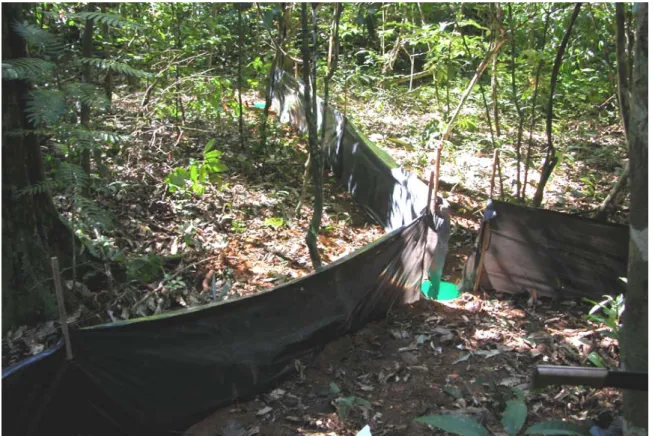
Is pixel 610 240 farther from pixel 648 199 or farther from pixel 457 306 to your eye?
pixel 648 199

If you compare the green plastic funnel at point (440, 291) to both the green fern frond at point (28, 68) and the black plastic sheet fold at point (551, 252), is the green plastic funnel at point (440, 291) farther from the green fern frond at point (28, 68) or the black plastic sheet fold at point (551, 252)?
the green fern frond at point (28, 68)

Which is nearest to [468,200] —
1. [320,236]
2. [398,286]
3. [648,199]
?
[320,236]

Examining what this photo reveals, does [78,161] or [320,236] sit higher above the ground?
[78,161]

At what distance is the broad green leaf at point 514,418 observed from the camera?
2.78m

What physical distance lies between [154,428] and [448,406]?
1812 millimetres

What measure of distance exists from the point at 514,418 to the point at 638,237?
126 centimetres

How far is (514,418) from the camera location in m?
2.83

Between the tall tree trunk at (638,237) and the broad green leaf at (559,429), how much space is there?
0.38m

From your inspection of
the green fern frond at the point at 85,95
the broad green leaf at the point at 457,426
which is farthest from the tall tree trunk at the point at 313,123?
the broad green leaf at the point at 457,426

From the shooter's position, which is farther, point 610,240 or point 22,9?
point 610,240

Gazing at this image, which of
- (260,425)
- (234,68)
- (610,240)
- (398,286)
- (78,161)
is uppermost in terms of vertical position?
(234,68)

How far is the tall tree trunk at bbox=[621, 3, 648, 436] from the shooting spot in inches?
79.2

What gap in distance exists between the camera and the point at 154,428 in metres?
3.27

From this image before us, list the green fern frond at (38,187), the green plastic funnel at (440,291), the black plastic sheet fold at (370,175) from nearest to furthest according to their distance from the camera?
the green fern frond at (38,187)
the green plastic funnel at (440,291)
the black plastic sheet fold at (370,175)
